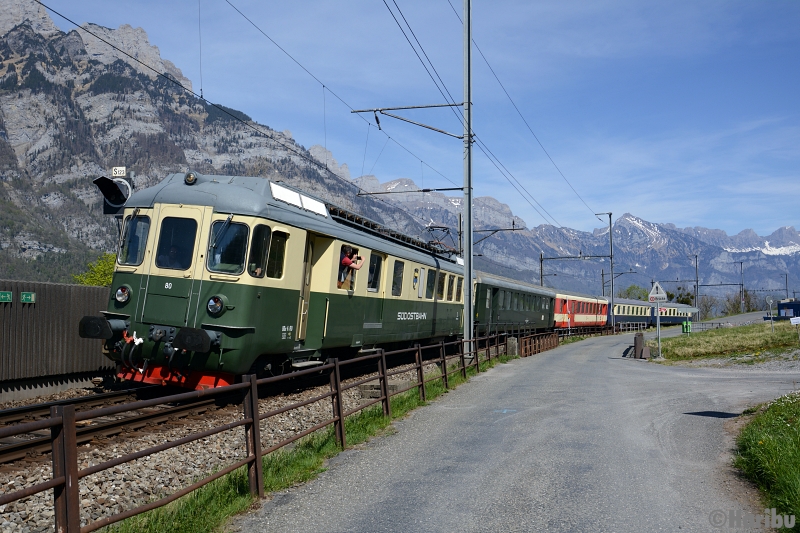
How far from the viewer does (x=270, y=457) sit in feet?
24.8

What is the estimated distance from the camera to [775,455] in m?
6.75

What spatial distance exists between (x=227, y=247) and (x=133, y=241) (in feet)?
5.68

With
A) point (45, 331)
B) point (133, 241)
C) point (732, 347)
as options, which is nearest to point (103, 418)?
point (133, 241)

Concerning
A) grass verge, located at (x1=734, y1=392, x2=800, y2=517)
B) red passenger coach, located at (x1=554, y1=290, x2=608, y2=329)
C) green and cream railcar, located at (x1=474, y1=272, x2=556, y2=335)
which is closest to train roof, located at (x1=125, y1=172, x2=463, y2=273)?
grass verge, located at (x1=734, y1=392, x2=800, y2=517)

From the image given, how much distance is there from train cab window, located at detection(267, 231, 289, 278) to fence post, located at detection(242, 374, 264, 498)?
15.5 ft

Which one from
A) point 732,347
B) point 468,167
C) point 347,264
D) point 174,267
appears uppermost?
point 468,167

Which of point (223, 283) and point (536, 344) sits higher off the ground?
point (223, 283)

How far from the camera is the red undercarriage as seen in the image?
10.4 meters

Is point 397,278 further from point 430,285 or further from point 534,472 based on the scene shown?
point 534,472

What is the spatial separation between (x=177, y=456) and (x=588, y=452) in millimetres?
4915

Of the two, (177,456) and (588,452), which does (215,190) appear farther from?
(588,452)

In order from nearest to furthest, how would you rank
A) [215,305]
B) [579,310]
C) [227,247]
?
→ [215,305], [227,247], [579,310]

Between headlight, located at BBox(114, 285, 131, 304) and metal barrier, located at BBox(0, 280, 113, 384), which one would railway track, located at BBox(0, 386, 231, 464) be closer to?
headlight, located at BBox(114, 285, 131, 304)

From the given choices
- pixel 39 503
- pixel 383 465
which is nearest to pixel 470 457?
pixel 383 465
